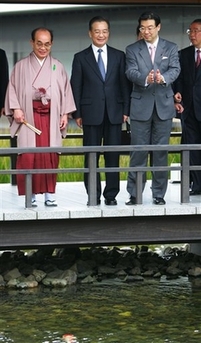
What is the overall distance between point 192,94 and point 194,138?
1.54 ft

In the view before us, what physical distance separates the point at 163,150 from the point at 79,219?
1054mm

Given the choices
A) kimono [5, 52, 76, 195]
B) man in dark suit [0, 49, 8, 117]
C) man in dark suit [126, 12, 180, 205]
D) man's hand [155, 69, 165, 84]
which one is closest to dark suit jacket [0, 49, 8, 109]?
man in dark suit [0, 49, 8, 117]

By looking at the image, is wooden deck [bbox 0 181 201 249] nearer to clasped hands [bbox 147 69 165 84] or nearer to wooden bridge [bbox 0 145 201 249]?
wooden bridge [bbox 0 145 201 249]

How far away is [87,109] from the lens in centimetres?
1144

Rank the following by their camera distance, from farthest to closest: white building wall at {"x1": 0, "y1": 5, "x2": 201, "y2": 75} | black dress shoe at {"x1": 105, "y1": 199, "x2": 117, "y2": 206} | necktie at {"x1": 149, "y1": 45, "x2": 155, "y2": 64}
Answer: white building wall at {"x1": 0, "y1": 5, "x2": 201, "y2": 75}
black dress shoe at {"x1": 105, "y1": 199, "x2": 117, "y2": 206}
necktie at {"x1": 149, "y1": 45, "x2": 155, "y2": 64}

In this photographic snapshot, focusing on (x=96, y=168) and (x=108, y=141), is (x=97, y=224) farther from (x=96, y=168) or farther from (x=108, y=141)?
(x=108, y=141)

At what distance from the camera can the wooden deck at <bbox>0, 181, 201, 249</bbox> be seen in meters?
11.2

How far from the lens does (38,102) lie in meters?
11.4

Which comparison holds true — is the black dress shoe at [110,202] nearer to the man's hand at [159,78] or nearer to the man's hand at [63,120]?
the man's hand at [63,120]

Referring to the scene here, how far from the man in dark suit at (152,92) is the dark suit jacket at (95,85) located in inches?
6.5

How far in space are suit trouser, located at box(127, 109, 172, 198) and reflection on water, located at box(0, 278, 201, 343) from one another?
1.03 metres

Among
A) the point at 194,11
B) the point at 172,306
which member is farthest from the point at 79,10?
the point at 172,306

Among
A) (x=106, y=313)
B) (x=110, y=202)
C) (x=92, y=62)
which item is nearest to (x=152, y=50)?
(x=92, y=62)

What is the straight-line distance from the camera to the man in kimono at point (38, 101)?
11.3 metres
